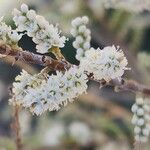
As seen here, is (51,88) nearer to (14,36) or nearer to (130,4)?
(14,36)

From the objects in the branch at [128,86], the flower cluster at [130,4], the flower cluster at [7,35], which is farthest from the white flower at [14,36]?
the flower cluster at [130,4]

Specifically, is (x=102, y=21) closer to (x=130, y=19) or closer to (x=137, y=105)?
(x=130, y=19)

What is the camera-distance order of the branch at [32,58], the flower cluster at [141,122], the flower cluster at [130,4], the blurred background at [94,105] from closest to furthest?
the branch at [32,58]
the flower cluster at [141,122]
the flower cluster at [130,4]
the blurred background at [94,105]

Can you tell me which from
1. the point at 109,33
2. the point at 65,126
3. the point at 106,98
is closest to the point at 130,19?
the point at 109,33

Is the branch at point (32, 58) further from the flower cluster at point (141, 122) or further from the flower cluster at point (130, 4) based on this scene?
the flower cluster at point (130, 4)

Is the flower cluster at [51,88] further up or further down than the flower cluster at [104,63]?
further down

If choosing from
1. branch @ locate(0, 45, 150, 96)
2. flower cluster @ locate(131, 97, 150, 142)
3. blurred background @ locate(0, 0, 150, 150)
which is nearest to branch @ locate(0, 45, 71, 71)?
branch @ locate(0, 45, 150, 96)
